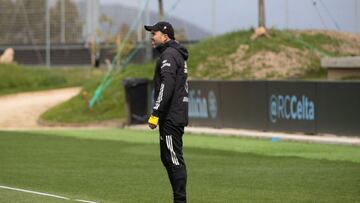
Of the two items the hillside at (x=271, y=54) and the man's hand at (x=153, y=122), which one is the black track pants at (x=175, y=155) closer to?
the man's hand at (x=153, y=122)

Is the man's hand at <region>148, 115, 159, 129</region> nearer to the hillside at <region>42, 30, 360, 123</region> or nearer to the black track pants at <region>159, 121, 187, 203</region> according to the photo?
the black track pants at <region>159, 121, 187, 203</region>

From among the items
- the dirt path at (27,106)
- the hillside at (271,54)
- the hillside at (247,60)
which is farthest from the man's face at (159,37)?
the dirt path at (27,106)

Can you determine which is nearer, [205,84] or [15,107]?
[205,84]

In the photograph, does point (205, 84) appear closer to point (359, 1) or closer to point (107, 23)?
point (359, 1)

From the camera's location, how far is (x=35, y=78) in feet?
139

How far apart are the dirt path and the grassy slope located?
1.48 meters

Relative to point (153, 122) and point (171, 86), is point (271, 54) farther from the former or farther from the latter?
point (153, 122)

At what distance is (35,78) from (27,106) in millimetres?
→ 6778

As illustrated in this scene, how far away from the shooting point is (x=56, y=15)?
4709 cm

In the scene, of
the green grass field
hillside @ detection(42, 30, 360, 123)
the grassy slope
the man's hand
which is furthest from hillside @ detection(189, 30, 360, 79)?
the man's hand

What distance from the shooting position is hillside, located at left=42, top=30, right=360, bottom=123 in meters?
29.5

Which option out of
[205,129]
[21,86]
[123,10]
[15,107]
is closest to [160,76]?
[205,129]

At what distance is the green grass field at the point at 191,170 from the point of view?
11758 millimetres

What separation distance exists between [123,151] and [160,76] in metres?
8.75
